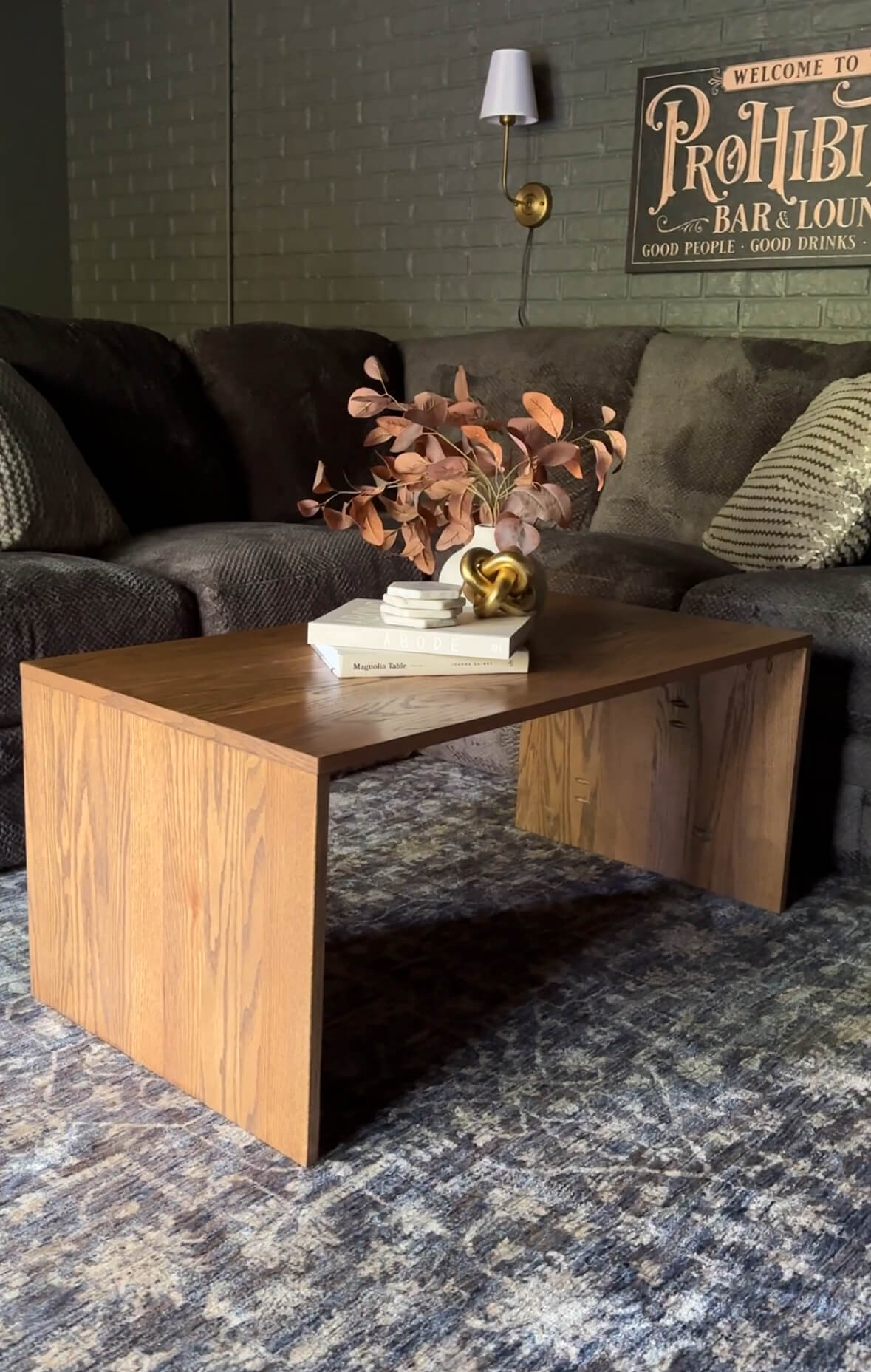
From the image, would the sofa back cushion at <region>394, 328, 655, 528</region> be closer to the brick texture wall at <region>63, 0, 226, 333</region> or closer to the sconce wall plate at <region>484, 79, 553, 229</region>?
the sconce wall plate at <region>484, 79, 553, 229</region>

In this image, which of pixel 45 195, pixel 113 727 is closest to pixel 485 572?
pixel 113 727

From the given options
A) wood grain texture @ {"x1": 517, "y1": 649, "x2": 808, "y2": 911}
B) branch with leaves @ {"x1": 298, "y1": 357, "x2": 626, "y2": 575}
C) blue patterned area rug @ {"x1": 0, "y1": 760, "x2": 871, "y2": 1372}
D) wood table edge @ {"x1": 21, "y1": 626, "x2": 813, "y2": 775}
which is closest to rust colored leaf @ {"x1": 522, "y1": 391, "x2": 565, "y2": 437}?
branch with leaves @ {"x1": 298, "y1": 357, "x2": 626, "y2": 575}

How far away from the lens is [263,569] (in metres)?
2.28

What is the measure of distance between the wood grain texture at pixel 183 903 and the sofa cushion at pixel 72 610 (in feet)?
1.52

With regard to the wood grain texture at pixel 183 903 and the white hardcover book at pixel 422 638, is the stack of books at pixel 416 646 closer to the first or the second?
the white hardcover book at pixel 422 638

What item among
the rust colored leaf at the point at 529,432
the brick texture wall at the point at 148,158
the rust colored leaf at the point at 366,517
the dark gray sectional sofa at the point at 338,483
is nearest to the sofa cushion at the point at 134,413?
the dark gray sectional sofa at the point at 338,483

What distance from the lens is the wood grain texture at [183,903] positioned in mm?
1175

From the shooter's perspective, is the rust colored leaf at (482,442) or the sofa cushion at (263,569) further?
the sofa cushion at (263,569)

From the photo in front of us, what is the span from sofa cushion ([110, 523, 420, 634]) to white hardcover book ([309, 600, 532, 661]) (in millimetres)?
702

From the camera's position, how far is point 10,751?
185 centimetres

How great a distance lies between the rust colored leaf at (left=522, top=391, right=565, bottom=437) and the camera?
1584mm

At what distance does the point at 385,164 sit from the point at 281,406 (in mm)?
1303

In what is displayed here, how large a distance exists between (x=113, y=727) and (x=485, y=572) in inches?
21.0

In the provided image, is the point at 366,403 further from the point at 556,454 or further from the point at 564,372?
the point at 564,372
